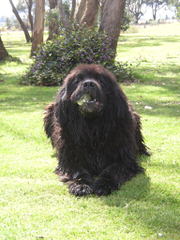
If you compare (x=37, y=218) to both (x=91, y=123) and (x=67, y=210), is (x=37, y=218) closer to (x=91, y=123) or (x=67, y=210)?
(x=67, y=210)

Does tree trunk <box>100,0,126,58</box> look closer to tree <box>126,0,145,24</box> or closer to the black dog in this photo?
the black dog

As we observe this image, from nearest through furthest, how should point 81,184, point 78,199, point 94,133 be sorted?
1. point 78,199
2. point 81,184
3. point 94,133

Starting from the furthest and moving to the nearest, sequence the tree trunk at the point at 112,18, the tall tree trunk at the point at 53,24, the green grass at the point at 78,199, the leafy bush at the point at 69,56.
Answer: the tall tree trunk at the point at 53,24 < the tree trunk at the point at 112,18 < the leafy bush at the point at 69,56 < the green grass at the point at 78,199

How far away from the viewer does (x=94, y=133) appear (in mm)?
4926

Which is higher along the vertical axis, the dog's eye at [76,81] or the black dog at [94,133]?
the dog's eye at [76,81]

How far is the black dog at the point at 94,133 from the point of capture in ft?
15.4

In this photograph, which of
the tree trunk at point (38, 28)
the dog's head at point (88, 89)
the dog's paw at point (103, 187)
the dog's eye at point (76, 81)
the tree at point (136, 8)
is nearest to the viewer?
the dog's paw at point (103, 187)

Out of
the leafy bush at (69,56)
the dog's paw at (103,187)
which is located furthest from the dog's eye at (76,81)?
the leafy bush at (69,56)

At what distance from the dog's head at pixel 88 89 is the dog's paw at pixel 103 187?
2.61 feet

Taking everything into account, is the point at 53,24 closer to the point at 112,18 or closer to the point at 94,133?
the point at 112,18

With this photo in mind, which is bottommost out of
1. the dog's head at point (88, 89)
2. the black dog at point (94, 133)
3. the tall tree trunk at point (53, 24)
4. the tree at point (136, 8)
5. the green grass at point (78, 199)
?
the green grass at point (78, 199)

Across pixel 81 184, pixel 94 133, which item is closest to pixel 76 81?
pixel 94 133

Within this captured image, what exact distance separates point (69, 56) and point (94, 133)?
348 inches

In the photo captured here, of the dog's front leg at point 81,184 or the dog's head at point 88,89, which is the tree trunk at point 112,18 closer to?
the dog's head at point 88,89
